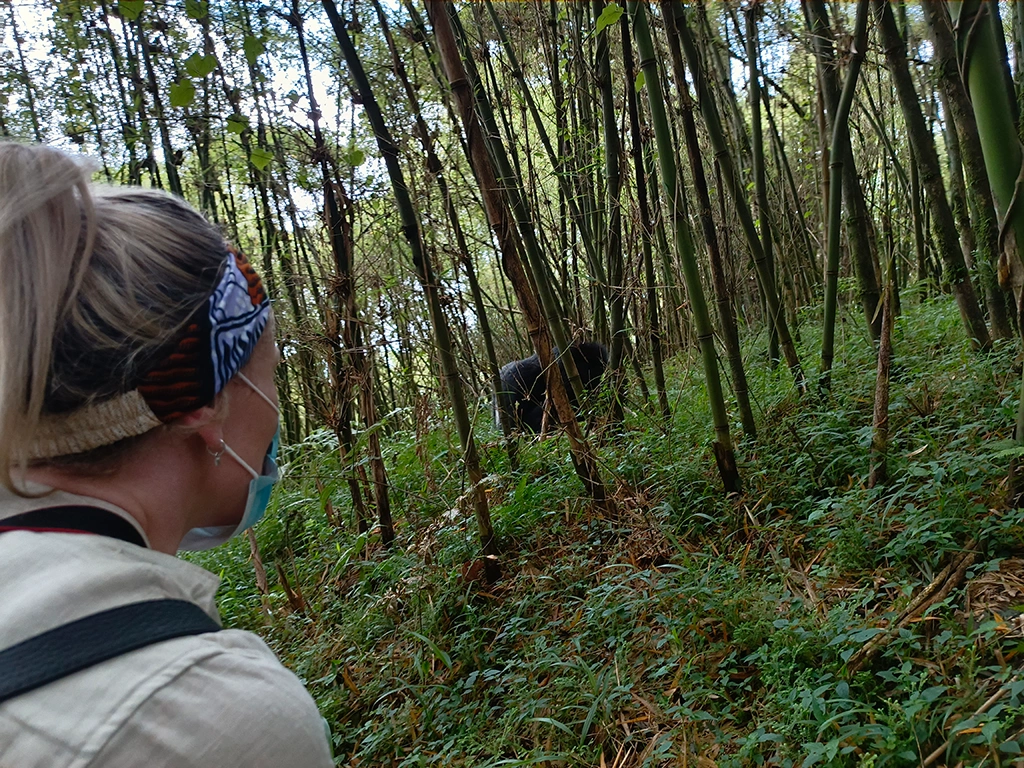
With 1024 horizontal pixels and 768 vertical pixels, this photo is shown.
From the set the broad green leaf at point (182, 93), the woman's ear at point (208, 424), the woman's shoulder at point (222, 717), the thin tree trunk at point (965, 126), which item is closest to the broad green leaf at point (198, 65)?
the broad green leaf at point (182, 93)

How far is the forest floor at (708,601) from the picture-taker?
1.56 m

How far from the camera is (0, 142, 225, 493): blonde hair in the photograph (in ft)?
2.51

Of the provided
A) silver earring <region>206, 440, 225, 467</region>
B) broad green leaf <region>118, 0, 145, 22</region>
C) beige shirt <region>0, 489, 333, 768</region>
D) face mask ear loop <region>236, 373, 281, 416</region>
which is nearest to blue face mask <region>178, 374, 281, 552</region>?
face mask ear loop <region>236, 373, 281, 416</region>

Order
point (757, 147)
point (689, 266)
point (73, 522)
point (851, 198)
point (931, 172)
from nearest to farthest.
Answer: point (73, 522)
point (689, 266)
point (931, 172)
point (851, 198)
point (757, 147)

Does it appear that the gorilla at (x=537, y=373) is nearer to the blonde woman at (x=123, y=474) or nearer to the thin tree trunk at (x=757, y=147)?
the thin tree trunk at (x=757, y=147)

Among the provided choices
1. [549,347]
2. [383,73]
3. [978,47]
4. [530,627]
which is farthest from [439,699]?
[383,73]

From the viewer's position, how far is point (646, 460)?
300cm

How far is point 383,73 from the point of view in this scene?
427 centimetres

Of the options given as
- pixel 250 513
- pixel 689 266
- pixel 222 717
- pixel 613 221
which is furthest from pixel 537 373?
pixel 222 717

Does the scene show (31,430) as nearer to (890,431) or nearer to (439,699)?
(439,699)

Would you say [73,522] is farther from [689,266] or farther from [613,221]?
[613,221]

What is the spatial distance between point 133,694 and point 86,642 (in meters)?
0.07

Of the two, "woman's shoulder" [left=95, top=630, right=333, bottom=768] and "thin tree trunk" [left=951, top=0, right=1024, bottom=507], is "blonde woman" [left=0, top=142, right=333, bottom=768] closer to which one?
"woman's shoulder" [left=95, top=630, right=333, bottom=768]

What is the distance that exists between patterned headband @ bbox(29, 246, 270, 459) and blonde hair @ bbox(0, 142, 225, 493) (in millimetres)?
14
